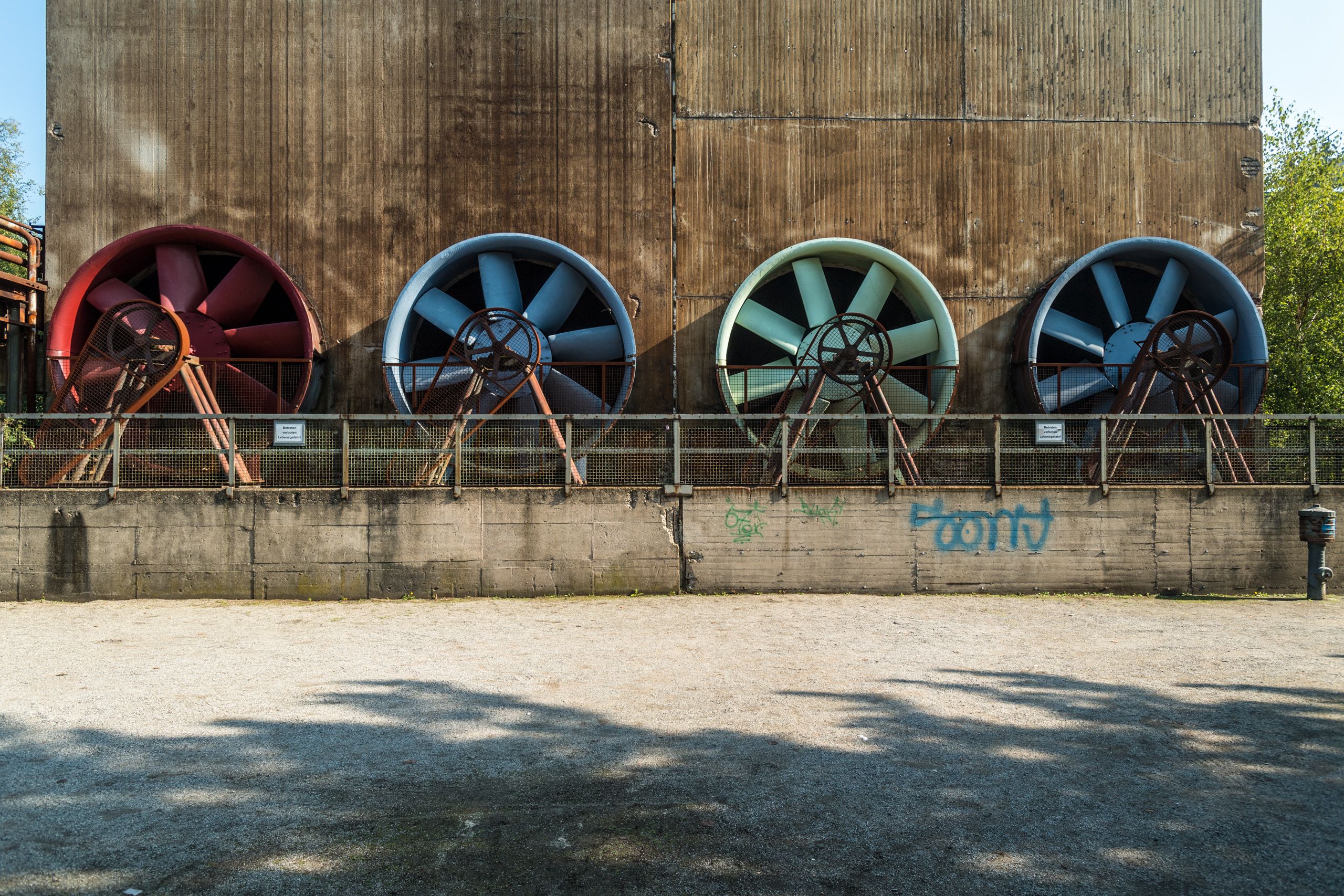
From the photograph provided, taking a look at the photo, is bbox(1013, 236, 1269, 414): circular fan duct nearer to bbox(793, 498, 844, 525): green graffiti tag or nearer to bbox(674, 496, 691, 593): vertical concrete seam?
bbox(793, 498, 844, 525): green graffiti tag

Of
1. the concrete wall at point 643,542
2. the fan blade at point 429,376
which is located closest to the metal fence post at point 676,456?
the concrete wall at point 643,542

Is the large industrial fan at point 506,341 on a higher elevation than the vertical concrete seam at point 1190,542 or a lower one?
higher

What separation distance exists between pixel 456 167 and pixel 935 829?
42.9ft

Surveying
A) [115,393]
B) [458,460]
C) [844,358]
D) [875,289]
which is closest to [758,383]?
[844,358]

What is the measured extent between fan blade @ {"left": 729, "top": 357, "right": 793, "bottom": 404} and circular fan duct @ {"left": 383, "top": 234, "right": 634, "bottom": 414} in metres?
1.53

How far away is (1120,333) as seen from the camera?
14.5 m

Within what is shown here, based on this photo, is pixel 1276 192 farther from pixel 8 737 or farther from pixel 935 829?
pixel 8 737

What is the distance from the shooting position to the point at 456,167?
1450cm

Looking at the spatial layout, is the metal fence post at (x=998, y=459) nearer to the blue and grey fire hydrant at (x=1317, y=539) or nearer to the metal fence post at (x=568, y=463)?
the blue and grey fire hydrant at (x=1317, y=539)

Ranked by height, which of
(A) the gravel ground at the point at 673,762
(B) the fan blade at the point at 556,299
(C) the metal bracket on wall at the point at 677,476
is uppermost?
(B) the fan blade at the point at 556,299

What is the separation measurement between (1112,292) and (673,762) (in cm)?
1282

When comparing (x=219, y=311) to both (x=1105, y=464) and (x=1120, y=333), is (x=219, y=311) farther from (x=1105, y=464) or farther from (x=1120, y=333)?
(x=1120, y=333)

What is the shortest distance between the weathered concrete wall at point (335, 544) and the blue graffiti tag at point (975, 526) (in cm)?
297

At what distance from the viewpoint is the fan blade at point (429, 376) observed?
12.9 metres
